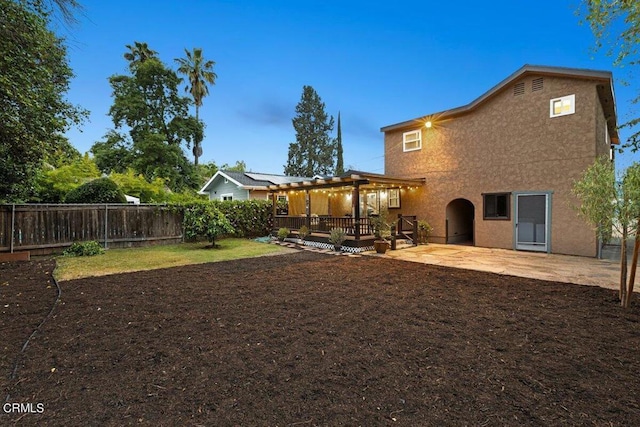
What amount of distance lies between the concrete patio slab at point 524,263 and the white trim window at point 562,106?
478 centimetres

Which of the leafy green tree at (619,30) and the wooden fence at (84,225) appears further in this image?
the wooden fence at (84,225)

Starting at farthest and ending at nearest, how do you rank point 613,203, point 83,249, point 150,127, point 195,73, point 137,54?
point 195,73 < point 137,54 < point 150,127 < point 83,249 < point 613,203

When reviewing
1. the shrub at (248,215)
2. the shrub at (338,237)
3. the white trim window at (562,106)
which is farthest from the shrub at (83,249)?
the white trim window at (562,106)

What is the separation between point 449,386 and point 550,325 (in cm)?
237

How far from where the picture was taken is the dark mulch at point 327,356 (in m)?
2.21

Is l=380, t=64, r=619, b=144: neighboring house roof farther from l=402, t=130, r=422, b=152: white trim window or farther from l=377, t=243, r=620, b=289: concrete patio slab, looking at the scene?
l=377, t=243, r=620, b=289: concrete patio slab

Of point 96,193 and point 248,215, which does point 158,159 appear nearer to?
point 96,193

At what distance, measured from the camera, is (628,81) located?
5.71 metres

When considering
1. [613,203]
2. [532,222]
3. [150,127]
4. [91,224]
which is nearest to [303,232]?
[91,224]

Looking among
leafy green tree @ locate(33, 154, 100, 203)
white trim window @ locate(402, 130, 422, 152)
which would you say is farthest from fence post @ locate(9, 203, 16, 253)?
white trim window @ locate(402, 130, 422, 152)

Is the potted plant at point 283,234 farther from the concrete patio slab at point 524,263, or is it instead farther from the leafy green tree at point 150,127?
the leafy green tree at point 150,127

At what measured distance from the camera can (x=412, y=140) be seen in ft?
45.0

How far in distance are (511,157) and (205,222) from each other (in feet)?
39.8

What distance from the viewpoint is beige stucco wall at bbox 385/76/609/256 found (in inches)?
368
